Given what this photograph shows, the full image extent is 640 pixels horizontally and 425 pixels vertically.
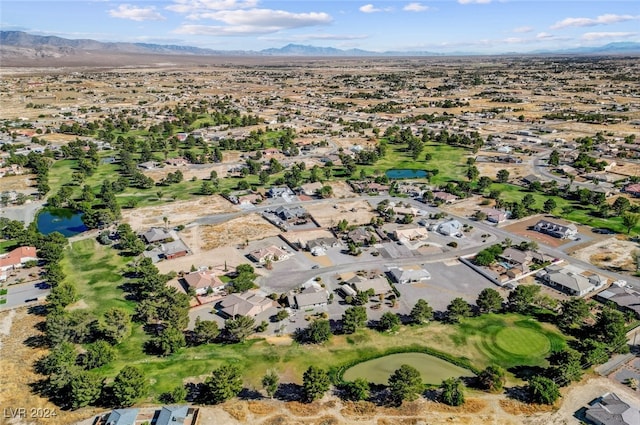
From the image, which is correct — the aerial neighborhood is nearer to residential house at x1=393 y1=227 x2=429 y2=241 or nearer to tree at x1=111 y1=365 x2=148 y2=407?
tree at x1=111 y1=365 x2=148 y2=407

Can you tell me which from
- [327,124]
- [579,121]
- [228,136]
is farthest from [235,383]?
[579,121]

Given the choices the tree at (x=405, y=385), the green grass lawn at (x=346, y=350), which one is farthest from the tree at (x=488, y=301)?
the tree at (x=405, y=385)

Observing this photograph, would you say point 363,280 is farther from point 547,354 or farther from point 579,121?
point 579,121

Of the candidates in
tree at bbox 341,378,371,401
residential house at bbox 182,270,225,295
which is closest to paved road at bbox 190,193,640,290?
residential house at bbox 182,270,225,295

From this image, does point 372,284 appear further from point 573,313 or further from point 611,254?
point 611,254

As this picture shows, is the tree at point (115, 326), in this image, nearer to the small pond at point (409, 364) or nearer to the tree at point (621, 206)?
the small pond at point (409, 364)

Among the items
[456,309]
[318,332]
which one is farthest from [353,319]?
[456,309]
